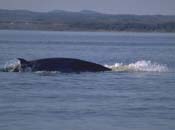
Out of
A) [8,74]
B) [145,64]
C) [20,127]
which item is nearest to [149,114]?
[20,127]

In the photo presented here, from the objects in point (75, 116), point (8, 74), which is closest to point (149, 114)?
point (75, 116)

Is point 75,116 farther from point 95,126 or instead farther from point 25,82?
point 25,82

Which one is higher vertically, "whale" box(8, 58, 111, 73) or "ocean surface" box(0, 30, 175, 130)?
"whale" box(8, 58, 111, 73)

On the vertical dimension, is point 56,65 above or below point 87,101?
above

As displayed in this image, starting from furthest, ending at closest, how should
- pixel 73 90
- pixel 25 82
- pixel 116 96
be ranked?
pixel 25 82, pixel 73 90, pixel 116 96

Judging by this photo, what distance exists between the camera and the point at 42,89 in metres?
35.6

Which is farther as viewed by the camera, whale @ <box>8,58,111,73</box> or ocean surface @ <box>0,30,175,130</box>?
whale @ <box>8,58,111,73</box>

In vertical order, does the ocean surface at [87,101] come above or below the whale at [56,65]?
below

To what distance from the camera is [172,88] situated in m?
36.7

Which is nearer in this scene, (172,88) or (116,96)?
(116,96)

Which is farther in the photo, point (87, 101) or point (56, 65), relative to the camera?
point (56, 65)

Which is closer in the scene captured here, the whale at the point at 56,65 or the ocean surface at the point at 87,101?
the ocean surface at the point at 87,101

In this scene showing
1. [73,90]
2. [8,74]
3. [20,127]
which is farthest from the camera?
[8,74]

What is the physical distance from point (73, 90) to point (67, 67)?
8.90 metres
